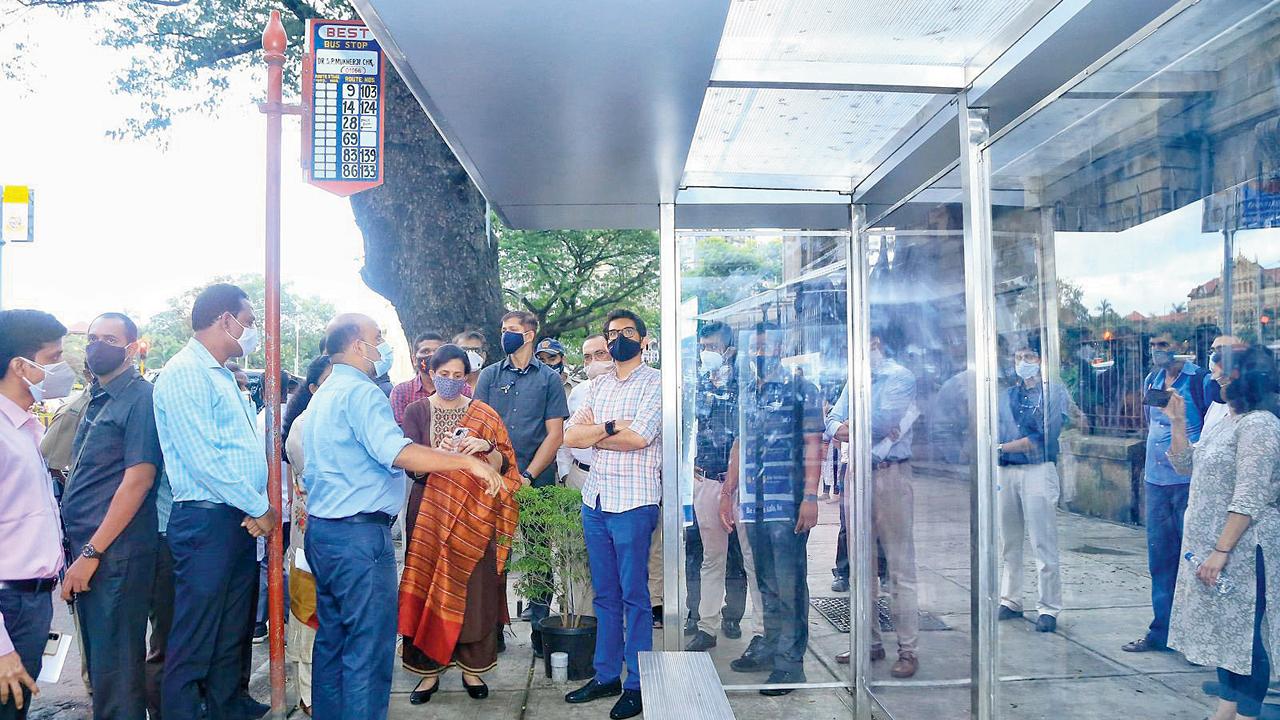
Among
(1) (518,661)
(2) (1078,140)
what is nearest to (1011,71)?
(2) (1078,140)

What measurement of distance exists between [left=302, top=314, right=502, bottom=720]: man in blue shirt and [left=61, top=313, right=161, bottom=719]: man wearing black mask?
0.66 metres

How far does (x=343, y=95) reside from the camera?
3969mm

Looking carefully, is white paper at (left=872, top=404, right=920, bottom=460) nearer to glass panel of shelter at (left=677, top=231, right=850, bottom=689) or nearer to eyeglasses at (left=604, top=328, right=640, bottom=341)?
glass panel of shelter at (left=677, top=231, right=850, bottom=689)

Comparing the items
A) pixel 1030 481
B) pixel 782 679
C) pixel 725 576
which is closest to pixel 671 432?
pixel 725 576

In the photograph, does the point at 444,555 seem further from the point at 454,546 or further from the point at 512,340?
the point at 512,340

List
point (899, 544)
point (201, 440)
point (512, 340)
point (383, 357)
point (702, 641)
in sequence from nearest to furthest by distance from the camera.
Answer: point (201, 440), point (899, 544), point (383, 357), point (702, 641), point (512, 340)

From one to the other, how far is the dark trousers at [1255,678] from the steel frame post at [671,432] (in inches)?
114

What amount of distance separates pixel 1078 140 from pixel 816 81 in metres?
0.92

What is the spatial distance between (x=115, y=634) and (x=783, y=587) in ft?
10.2

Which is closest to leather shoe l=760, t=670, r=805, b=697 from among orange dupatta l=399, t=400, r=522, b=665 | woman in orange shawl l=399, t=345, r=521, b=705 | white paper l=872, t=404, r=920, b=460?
white paper l=872, t=404, r=920, b=460

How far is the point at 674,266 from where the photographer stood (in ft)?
15.5

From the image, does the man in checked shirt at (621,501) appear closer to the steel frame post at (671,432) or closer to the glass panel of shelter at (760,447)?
the steel frame post at (671,432)

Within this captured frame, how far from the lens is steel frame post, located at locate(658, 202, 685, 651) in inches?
184

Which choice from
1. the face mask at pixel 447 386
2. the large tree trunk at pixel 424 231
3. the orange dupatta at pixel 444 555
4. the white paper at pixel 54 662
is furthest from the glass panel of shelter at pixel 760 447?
the large tree trunk at pixel 424 231
